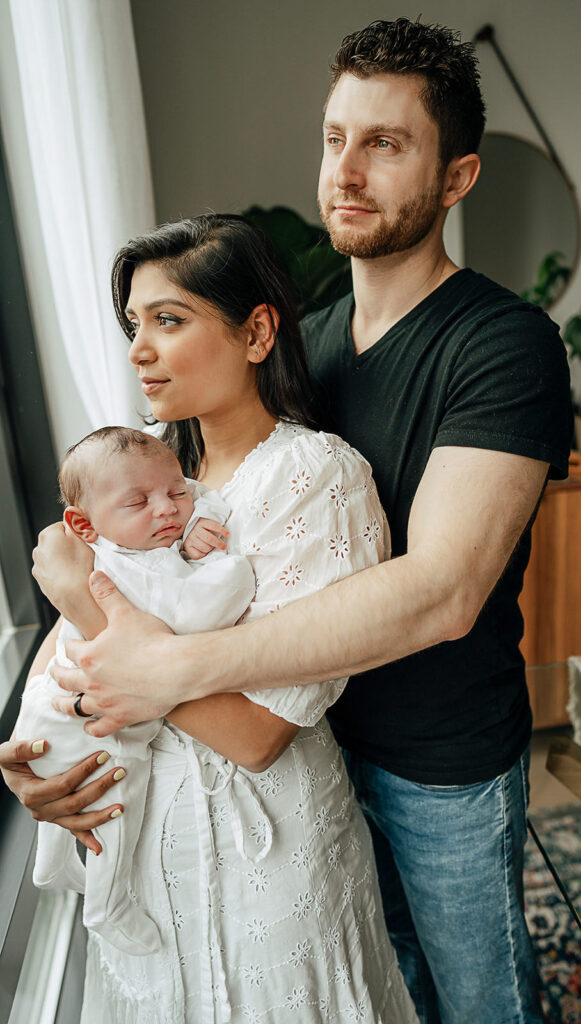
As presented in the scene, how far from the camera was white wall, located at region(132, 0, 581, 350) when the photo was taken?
3162mm

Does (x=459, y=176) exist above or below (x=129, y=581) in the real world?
above

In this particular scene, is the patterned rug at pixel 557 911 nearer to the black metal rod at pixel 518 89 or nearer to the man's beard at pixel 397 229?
the man's beard at pixel 397 229

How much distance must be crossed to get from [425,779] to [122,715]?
62cm

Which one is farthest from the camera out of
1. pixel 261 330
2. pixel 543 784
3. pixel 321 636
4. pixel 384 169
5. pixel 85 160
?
pixel 543 784

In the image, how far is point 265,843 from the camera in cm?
103

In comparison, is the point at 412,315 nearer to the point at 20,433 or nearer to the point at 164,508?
the point at 164,508

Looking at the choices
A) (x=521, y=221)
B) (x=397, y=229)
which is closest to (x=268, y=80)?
(x=521, y=221)

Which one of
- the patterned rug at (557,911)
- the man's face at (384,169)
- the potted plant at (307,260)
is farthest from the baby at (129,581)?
the potted plant at (307,260)

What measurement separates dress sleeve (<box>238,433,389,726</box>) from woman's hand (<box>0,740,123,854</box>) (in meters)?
0.25

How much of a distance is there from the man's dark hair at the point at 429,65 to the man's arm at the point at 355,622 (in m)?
0.65

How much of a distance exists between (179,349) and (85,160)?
2.18 ft

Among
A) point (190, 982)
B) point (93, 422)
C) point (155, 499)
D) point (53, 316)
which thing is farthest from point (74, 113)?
point (190, 982)

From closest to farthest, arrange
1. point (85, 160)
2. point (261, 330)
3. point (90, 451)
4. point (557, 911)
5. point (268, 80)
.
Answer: point (90, 451) < point (261, 330) < point (85, 160) < point (557, 911) < point (268, 80)

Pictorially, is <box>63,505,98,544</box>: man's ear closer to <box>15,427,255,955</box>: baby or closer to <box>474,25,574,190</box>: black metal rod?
<box>15,427,255,955</box>: baby
